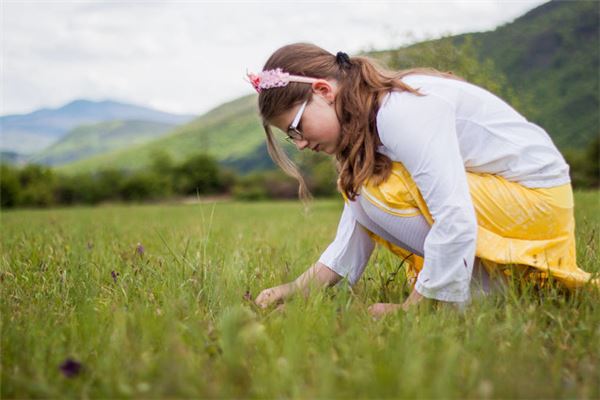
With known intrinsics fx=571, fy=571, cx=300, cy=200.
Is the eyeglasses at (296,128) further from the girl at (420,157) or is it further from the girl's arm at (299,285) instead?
the girl's arm at (299,285)

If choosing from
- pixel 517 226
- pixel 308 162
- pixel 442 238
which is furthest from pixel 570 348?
pixel 308 162

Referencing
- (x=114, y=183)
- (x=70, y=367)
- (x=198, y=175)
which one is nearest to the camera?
(x=70, y=367)

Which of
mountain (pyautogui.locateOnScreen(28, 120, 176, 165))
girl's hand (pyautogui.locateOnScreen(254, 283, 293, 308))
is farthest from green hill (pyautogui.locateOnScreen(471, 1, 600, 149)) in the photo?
mountain (pyautogui.locateOnScreen(28, 120, 176, 165))

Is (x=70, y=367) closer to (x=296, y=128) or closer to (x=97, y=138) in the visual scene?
(x=296, y=128)

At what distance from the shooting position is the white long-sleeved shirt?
2229 mm

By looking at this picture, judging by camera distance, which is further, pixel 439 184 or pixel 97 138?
pixel 97 138

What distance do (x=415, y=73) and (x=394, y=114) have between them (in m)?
0.42

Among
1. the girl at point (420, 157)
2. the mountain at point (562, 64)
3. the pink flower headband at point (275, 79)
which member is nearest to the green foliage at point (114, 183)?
the mountain at point (562, 64)

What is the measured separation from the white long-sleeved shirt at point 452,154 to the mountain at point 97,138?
516ft

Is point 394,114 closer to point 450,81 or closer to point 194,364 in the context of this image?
point 450,81

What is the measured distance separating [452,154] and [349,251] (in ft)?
2.75

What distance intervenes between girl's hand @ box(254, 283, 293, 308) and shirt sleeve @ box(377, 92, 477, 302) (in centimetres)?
56

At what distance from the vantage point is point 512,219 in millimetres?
2500

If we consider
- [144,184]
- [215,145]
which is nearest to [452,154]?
[144,184]
